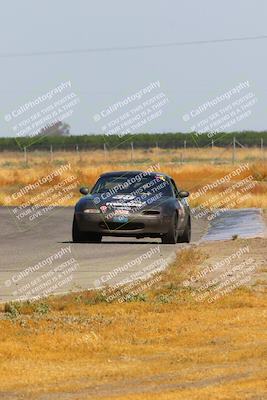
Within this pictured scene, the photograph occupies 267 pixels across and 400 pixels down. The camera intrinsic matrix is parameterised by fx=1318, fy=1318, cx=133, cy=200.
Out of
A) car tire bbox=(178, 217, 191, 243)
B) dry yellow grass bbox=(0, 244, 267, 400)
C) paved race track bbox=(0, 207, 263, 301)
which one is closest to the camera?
dry yellow grass bbox=(0, 244, 267, 400)

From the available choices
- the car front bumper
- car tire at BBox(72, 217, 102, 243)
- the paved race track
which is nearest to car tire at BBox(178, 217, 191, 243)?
the paved race track

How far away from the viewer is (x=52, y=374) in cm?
1066

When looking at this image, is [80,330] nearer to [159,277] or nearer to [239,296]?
[239,296]

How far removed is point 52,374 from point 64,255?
13379mm

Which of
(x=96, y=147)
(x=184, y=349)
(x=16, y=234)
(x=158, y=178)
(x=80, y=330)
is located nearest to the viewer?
(x=184, y=349)

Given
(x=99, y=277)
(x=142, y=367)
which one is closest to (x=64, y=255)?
(x=99, y=277)

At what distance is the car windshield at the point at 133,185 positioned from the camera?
27.5 m

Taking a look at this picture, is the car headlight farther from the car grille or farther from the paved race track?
the paved race track

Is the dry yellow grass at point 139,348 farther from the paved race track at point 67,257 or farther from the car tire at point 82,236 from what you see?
the car tire at point 82,236

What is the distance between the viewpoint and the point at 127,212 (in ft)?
88.2

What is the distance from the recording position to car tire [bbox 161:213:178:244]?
2714cm

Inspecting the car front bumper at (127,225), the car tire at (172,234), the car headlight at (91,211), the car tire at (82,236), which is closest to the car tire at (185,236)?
the car tire at (172,234)

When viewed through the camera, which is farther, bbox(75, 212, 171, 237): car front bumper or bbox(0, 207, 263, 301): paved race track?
bbox(75, 212, 171, 237): car front bumper

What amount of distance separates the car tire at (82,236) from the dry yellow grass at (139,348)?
10251 mm
